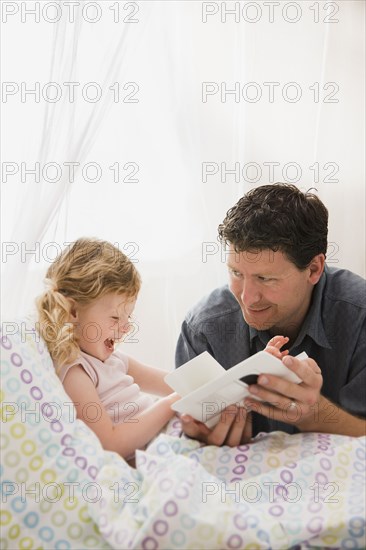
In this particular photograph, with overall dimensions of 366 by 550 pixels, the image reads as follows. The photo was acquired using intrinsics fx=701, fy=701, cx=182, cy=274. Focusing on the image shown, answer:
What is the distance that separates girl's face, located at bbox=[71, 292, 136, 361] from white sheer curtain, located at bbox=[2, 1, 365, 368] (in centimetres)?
44

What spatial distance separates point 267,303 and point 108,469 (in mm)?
685

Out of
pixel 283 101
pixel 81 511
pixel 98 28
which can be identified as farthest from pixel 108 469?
pixel 283 101

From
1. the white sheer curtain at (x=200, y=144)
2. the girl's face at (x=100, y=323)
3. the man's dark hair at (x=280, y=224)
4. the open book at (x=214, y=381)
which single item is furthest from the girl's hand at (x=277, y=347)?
the white sheer curtain at (x=200, y=144)

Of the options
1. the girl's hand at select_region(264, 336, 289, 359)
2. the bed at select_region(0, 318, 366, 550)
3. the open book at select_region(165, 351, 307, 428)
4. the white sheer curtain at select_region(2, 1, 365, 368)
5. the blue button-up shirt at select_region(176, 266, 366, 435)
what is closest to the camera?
the bed at select_region(0, 318, 366, 550)

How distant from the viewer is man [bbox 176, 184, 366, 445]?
180cm

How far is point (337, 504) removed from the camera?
130 cm

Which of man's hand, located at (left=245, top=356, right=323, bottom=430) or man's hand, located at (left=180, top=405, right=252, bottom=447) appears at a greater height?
man's hand, located at (left=245, top=356, right=323, bottom=430)

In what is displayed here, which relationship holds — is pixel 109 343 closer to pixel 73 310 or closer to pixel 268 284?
pixel 73 310

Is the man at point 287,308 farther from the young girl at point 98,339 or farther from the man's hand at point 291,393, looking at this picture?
the young girl at point 98,339

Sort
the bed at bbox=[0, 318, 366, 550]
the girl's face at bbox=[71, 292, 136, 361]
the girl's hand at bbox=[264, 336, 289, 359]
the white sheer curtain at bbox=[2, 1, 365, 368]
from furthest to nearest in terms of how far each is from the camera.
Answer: the white sheer curtain at bbox=[2, 1, 365, 368]
the girl's face at bbox=[71, 292, 136, 361]
the girl's hand at bbox=[264, 336, 289, 359]
the bed at bbox=[0, 318, 366, 550]

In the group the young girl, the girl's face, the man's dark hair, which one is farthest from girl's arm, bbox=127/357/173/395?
the man's dark hair

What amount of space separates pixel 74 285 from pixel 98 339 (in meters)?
0.15

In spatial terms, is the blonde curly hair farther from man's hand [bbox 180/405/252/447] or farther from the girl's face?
man's hand [bbox 180/405/252/447]

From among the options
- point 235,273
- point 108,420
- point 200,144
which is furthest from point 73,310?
point 200,144
